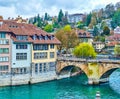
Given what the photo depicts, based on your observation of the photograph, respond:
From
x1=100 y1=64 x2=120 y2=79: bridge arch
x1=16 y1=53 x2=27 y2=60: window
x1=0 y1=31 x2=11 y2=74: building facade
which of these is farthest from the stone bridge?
x1=0 y1=31 x2=11 y2=74: building facade

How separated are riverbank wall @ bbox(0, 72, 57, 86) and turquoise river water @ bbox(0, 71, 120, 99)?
5.50 ft

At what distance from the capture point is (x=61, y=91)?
2817 inches

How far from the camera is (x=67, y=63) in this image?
286ft

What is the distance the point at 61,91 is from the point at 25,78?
37.2 feet

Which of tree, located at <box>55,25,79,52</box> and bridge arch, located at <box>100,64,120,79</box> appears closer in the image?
bridge arch, located at <box>100,64,120,79</box>

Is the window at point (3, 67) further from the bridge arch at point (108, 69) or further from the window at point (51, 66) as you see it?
the bridge arch at point (108, 69)

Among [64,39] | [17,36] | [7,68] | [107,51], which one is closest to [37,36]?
[17,36]

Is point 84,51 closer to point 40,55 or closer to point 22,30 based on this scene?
point 40,55

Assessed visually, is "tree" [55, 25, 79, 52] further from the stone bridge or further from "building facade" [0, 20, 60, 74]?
the stone bridge

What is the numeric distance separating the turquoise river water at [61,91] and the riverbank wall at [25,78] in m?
1.68

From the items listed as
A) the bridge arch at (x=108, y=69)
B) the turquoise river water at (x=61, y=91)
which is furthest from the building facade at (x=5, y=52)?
the bridge arch at (x=108, y=69)

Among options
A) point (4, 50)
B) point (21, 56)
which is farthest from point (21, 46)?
point (4, 50)

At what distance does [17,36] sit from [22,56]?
480 centimetres

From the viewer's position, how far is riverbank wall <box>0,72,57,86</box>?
2960 inches
